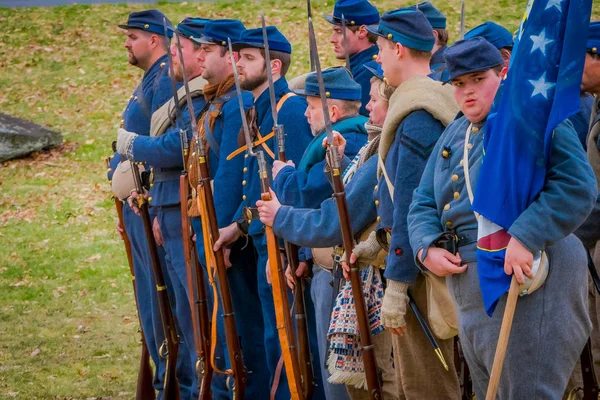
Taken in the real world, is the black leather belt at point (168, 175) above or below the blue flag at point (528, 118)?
below

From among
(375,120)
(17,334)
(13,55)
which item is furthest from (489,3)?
(375,120)

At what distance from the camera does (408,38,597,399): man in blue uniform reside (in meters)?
3.21

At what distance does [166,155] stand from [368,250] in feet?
7.30

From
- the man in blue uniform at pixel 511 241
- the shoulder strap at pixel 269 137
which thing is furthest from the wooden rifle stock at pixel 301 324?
the man in blue uniform at pixel 511 241

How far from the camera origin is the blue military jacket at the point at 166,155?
6176 mm

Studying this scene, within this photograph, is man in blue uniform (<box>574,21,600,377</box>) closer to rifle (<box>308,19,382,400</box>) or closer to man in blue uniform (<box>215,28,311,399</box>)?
rifle (<box>308,19,382,400</box>)

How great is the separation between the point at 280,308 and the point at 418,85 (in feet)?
4.64

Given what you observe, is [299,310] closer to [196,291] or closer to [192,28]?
[196,291]

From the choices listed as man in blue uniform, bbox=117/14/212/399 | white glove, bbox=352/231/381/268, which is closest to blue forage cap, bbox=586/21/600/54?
white glove, bbox=352/231/381/268

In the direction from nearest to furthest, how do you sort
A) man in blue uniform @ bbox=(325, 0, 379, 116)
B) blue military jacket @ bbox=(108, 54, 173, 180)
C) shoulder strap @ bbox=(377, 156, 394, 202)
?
shoulder strap @ bbox=(377, 156, 394, 202) < man in blue uniform @ bbox=(325, 0, 379, 116) < blue military jacket @ bbox=(108, 54, 173, 180)

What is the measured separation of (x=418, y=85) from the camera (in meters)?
4.09

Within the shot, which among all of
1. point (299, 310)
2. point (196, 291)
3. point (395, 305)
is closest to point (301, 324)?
point (299, 310)

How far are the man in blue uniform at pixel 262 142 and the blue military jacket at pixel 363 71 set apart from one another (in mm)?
621

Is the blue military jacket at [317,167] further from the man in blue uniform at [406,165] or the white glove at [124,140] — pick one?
the white glove at [124,140]
